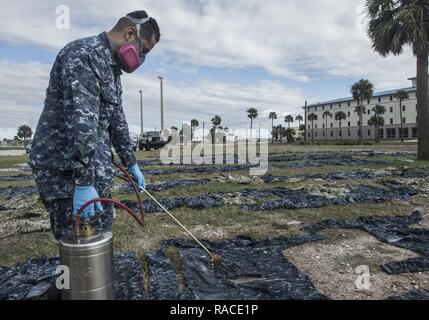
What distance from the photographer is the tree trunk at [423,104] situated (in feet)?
44.9

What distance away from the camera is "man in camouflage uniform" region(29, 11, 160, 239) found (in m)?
2.09

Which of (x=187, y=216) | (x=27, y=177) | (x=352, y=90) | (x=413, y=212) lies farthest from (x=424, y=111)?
(x=352, y=90)

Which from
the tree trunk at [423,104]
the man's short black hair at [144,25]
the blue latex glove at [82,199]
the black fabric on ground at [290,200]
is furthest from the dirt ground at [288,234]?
the tree trunk at [423,104]

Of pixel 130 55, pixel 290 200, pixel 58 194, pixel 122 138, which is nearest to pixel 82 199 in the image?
pixel 58 194

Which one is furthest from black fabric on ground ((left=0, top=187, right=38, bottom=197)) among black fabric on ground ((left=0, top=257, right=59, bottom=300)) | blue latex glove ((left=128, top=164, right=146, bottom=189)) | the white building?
the white building

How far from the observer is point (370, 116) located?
81812mm

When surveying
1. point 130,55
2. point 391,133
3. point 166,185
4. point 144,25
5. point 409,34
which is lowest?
point 166,185

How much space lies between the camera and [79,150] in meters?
2.04

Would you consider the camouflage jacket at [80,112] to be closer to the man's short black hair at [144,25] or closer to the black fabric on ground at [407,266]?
the man's short black hair at [144,25]

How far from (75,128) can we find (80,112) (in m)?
0.10

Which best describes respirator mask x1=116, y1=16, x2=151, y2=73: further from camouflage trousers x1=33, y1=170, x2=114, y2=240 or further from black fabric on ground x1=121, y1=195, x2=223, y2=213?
black fabric on ground x1=121, y1=195, x2=223, y2=213

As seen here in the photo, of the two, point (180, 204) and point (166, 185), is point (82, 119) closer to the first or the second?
point (180, 204)

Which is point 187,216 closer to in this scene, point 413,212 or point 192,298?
point 192,298

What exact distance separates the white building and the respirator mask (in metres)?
76.1
